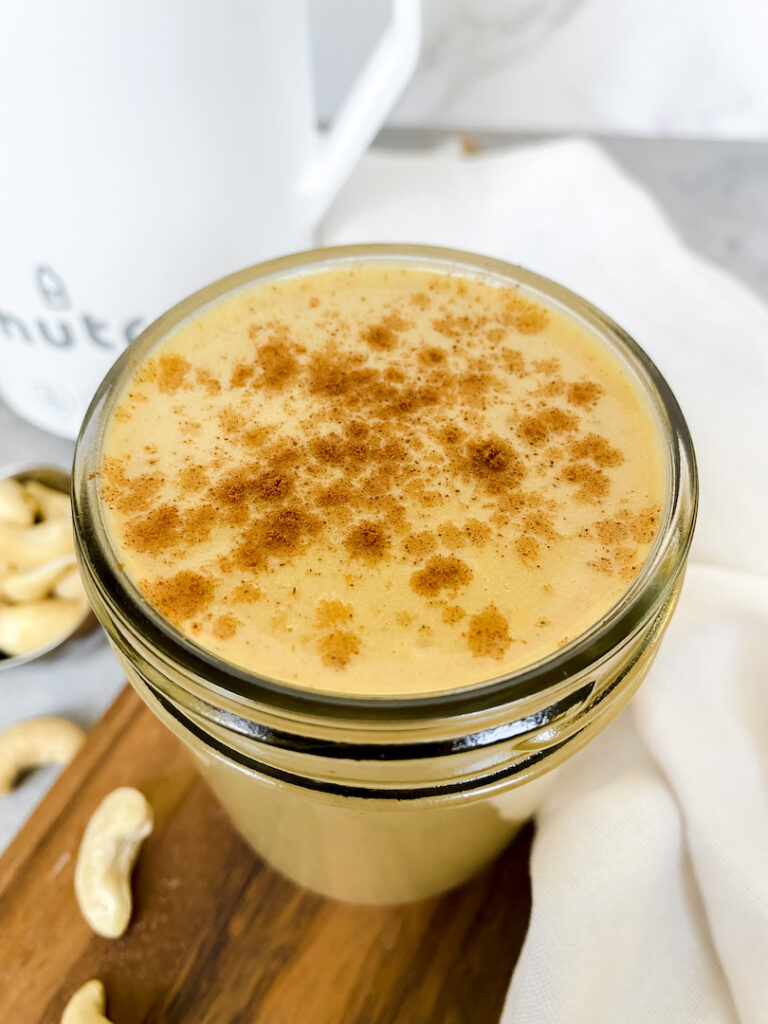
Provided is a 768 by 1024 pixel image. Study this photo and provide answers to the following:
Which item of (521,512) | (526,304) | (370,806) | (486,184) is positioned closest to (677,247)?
(486,184)

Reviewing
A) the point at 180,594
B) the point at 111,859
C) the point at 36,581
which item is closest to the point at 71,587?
the point at 36,581

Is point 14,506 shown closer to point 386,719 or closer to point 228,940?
point 228,940

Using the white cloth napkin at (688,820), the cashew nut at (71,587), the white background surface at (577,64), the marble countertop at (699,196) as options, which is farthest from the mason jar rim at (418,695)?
the white background surface at (577,64)

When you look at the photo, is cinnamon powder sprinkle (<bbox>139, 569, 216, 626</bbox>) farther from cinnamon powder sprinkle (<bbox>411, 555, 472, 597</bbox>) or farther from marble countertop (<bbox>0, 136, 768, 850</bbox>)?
marble countertop (<bbox>0, 136, 768, 850</bbox>)

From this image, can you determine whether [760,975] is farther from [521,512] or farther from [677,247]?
[677,247]

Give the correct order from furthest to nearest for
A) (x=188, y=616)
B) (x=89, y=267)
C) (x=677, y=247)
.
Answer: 1. (x=677, y=247)
2. (x=89, y=267)
3. (x=188, y=616)
